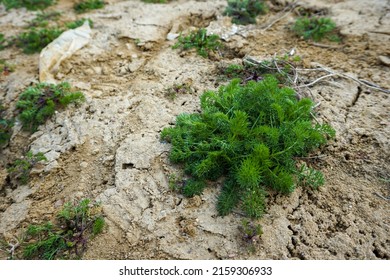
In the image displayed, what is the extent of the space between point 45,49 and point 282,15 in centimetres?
384

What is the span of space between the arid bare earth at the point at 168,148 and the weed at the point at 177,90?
0.09 meters

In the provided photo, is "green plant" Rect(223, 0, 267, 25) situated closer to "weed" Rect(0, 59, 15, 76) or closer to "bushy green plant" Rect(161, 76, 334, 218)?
"bushy green plant" Rect(161, 76, 334, 218)

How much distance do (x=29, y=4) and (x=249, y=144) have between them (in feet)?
18.7

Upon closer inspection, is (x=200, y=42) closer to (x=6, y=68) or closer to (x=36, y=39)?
(x=36, y=39)

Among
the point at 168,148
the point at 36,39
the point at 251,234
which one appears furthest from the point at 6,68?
the point at 251,234

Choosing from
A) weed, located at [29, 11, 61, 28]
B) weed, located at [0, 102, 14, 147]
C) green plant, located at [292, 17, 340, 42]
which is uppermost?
green plant, located at [292, 17, 340, 42]

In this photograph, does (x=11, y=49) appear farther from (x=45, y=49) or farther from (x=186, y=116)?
(x=186, y=116)

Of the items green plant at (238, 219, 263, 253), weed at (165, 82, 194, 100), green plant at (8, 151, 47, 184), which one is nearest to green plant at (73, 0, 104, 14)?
weed at (165, 82, 194, 100)

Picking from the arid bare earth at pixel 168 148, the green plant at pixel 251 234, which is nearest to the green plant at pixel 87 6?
the arid bare earth at pixel 168 148

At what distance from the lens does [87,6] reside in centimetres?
618

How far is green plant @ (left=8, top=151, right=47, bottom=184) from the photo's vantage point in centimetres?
343

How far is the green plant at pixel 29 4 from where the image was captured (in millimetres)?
6234

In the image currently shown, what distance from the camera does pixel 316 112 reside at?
357 cm

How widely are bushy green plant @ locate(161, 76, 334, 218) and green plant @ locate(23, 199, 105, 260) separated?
33.8 inches
